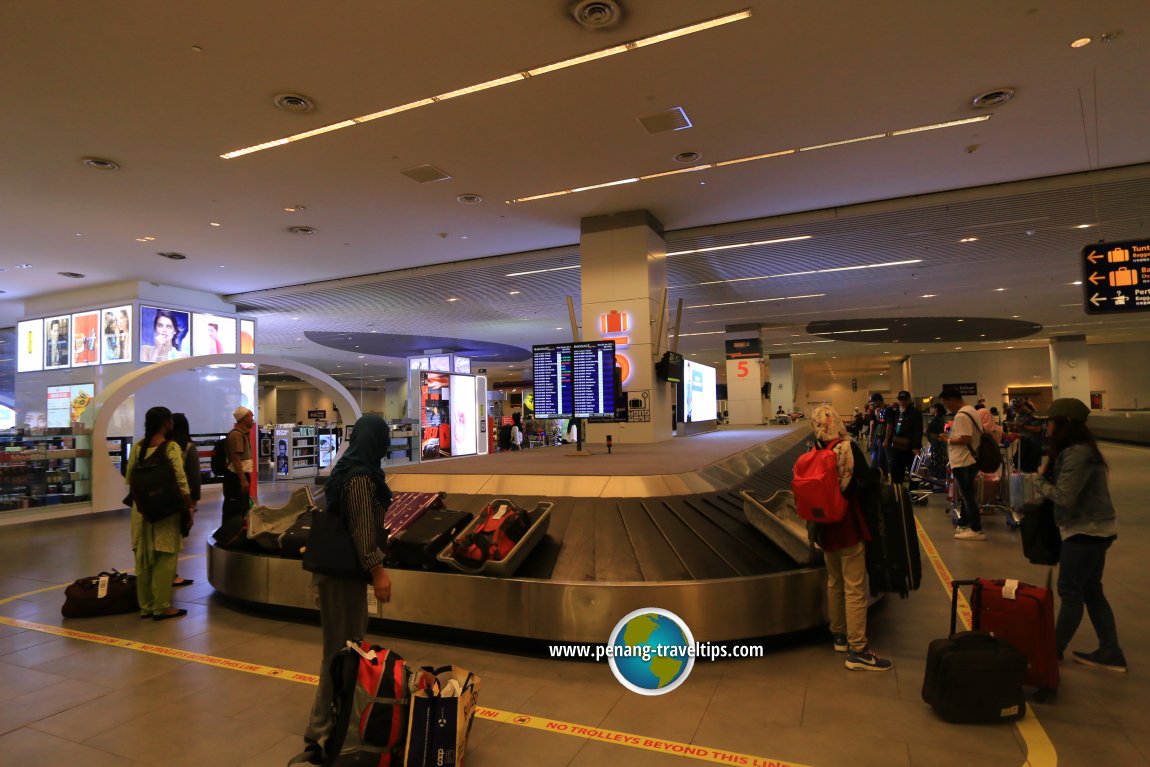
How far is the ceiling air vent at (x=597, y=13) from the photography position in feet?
18.1

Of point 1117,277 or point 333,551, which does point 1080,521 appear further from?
point 1117,277

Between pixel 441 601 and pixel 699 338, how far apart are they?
90.3 ft

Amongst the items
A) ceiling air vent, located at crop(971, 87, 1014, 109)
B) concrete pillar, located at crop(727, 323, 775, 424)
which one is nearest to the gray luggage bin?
ceiling air vent, located at crop(971, 87, 1014, 109)

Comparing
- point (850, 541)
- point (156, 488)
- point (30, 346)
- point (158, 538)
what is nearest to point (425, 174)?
point (156, 488)

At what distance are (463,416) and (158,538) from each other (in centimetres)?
1151

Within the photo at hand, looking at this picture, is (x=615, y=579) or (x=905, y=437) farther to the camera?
(x=905, y=437)

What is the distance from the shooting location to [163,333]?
1652 centimetres

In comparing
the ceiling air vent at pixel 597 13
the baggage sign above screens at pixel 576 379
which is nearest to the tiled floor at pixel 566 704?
the baggage sign above screens at pixel 576 379

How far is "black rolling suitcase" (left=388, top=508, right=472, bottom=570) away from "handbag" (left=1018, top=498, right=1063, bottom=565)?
156 inches

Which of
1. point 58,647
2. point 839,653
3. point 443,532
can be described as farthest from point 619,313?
point 58,647

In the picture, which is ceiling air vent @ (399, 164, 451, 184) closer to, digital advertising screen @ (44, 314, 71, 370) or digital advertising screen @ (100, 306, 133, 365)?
digital advertising screen @ (100, 306, 133, 365)

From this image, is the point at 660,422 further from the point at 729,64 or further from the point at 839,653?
the point at 839,653

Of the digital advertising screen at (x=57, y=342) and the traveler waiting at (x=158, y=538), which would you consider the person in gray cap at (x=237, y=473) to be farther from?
the digital advertising screen at (x=57, y=342)

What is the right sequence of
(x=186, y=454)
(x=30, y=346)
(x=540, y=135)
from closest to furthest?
(x=186, y=454) → (x=540, y=135) → (x=30, y=346)
